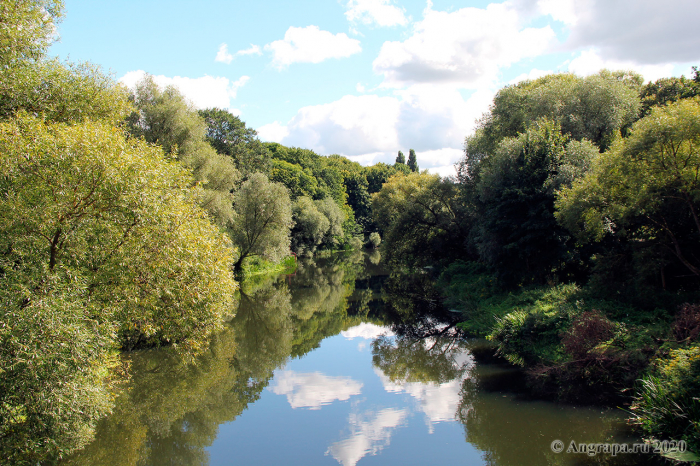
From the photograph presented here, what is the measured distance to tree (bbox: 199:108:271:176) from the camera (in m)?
45.8

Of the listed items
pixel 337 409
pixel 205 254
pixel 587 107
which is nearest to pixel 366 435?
pixel 337 409

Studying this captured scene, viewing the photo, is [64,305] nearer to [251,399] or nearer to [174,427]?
[174,427]

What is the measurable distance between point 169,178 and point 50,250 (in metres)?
3.50

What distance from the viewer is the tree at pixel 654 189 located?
1215cm

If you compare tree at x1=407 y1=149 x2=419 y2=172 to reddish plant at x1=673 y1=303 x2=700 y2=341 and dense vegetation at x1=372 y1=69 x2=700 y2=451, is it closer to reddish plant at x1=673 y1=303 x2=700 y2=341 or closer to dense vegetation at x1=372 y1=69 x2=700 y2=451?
dense vegetation at x1=372 y1=69 x2=700 y2=451

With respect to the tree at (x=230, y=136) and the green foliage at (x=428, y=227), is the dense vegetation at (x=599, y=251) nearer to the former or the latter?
the green foliage at (x=428, y=227)

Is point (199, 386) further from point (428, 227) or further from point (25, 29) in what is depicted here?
point (428, 227)

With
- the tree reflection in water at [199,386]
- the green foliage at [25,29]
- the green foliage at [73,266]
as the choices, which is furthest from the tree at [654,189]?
the green foliage at [25,29]

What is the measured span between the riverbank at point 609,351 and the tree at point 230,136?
115 ft

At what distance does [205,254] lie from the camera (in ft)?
38.4

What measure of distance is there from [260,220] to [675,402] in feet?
103

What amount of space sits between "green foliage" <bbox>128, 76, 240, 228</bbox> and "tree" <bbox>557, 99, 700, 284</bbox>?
1959 centimetres

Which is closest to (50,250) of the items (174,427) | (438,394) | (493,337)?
(174,427)

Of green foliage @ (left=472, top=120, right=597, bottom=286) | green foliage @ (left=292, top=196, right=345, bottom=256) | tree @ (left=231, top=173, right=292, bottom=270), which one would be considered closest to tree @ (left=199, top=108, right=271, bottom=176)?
green foliage @ (left=292, top=196, right=345, bottom=256)
